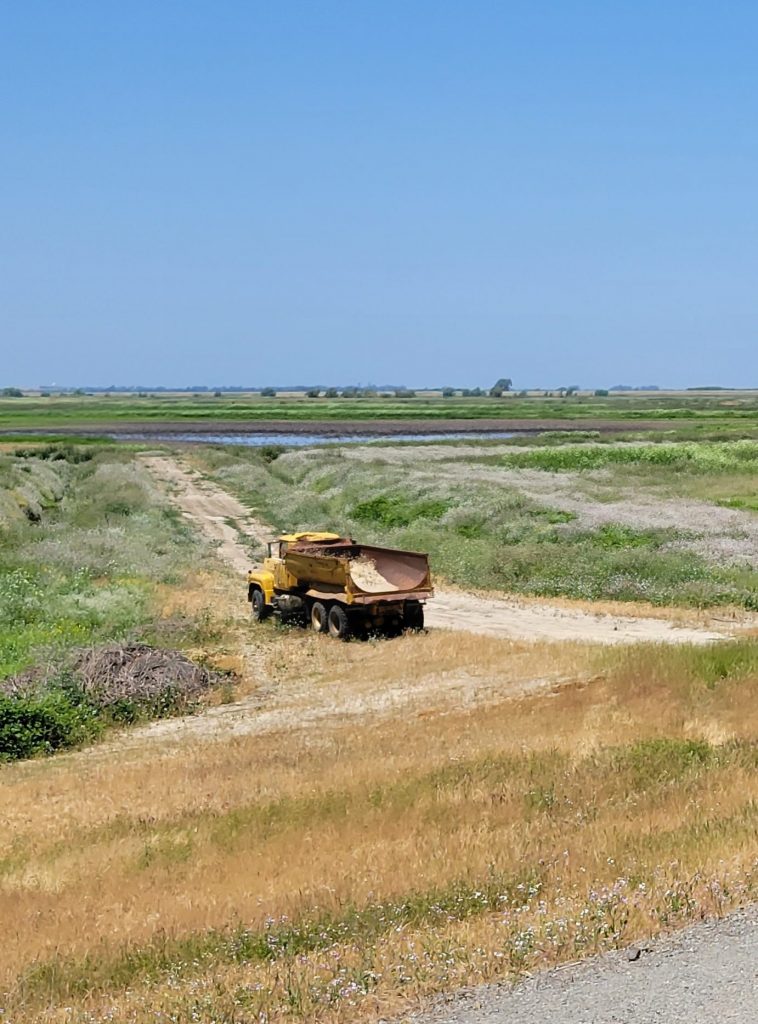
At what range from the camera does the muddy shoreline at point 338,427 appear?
415 ft

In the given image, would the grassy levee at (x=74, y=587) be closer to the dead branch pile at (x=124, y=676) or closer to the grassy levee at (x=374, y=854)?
the dead branch pile at (x=124, y=676)

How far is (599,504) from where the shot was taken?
47344 millimetres

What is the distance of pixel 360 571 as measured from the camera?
25.9 meters

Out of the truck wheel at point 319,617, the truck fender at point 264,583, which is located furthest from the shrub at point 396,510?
the truck wheel at point 319,617

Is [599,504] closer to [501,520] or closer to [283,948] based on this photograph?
[501,520]

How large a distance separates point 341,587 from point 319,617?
1.32 m

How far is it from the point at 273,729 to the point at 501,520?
84.1ft

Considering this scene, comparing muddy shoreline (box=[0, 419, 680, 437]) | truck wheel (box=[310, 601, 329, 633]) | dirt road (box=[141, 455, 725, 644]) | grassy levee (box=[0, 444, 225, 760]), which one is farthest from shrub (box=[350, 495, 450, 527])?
muddy shoreline (box=[0, 419, 680, 437])

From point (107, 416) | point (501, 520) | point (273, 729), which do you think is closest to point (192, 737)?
point (273, 729)

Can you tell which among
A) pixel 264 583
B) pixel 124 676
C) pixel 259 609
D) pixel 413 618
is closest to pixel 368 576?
pixel 413 618

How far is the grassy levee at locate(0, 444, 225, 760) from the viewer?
57.7ft

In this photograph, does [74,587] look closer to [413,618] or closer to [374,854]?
[413,618]

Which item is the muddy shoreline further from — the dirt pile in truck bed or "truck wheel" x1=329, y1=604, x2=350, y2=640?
"truck wheel" x1=329, y1=604, x2=350, y2=640

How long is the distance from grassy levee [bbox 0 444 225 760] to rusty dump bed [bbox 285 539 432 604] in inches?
115
